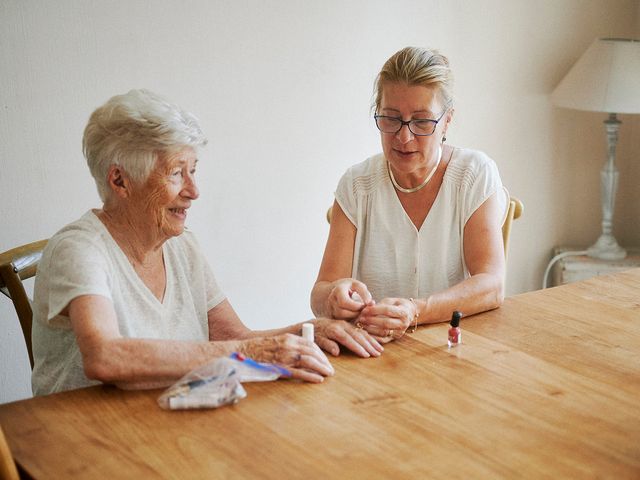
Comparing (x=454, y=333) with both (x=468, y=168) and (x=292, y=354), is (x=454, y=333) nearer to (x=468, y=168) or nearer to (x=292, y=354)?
(x=292, y=354)

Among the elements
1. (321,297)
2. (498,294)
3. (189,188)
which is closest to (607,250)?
(498,294)

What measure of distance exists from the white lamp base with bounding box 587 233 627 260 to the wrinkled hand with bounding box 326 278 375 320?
2250 mm

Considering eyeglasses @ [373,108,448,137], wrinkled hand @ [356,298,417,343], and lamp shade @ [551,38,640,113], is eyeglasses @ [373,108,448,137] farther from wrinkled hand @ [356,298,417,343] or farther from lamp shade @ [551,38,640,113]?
lamp shade @ [551,38,640,113]

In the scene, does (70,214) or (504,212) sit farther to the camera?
(70,214)

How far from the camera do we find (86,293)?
1.64 m

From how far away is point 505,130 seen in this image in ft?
12.4

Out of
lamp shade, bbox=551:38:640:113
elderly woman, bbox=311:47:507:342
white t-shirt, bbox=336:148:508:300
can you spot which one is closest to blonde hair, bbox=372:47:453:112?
elderly woman, bbox=311:47:507:342

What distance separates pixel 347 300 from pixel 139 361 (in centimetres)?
54

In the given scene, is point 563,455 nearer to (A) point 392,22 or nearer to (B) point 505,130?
(A) point 392,22

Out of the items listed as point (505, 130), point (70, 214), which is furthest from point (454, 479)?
point (505, 130)

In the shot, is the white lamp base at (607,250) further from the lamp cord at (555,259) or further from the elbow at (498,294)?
the elbow at (498,294)

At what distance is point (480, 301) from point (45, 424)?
3.55 ft

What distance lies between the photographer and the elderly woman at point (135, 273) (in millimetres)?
1646

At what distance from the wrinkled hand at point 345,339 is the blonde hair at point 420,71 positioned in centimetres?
69
